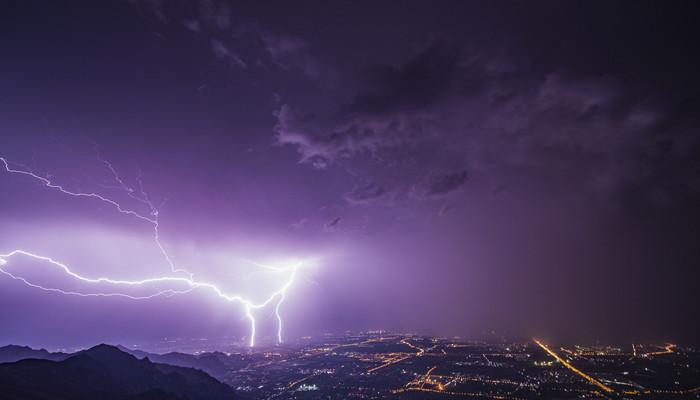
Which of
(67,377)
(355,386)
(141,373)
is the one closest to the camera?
(67,377)

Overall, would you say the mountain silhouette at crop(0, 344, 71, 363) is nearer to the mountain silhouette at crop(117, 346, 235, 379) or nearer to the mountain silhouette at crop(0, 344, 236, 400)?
the mountain silhouette at crop(117, 346, 235, 379)

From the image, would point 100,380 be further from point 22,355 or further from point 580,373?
point 580,373

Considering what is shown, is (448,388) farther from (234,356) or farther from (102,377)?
(234,356)

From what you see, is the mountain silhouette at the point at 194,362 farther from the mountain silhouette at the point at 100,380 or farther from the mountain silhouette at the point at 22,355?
the mountain silhouette at the point at 100,380

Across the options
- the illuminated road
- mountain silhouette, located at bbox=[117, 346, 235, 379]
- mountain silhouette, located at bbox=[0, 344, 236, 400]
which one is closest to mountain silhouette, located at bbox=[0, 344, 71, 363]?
mountain silhouette, located at bbox=[117, 346, 235, 379]

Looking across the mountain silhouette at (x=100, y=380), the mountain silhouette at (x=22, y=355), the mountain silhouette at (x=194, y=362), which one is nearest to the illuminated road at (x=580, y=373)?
the mountain silhouette at (x=100, y=380)

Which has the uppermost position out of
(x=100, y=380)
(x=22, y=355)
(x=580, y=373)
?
(x=22, y=355)

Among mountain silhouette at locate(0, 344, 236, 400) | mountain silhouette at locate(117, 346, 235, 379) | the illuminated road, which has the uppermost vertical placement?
mountain silhouette at locate(0, 344, 236, 400)

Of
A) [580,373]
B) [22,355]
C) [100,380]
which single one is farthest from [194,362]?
[580,373]

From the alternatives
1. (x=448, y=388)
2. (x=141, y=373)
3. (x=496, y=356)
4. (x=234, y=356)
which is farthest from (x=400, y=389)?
(x=234, y=356)
